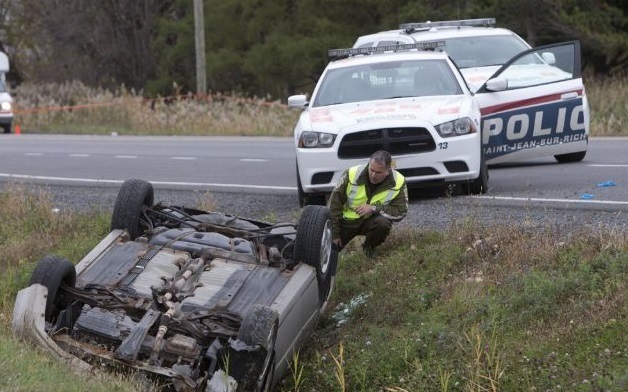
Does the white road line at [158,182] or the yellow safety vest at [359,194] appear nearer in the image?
the yellow safety vest at [359,194]

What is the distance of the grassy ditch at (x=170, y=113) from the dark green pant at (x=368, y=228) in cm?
1196

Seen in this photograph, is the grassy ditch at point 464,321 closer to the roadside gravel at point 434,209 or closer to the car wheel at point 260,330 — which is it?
the roadside gravel at point 434,209

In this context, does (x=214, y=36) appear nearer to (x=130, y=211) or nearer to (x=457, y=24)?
(x=457, y=24)

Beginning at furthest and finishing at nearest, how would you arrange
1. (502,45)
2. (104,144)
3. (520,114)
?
(104,144)
(502,45)
(520,114)

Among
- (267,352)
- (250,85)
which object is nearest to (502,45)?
(267,352)

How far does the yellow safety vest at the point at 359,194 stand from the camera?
32.8ft

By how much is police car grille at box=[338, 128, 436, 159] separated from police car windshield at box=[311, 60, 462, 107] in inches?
39.3

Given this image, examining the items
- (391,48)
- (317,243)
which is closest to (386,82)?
(391,48)

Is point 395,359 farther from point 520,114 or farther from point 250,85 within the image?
point 250,85

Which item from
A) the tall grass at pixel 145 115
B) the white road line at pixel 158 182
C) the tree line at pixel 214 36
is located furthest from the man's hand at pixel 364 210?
the tree line at pixel 214 36

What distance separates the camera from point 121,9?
47188 mm

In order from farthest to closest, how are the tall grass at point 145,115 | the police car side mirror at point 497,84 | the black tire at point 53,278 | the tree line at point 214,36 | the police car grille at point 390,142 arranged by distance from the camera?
the tree line at point 214,36
the tall grass at point 145,115
the police car side mirror at point 497,84
the police car grille at point 390,142
the black tire at point 53,278

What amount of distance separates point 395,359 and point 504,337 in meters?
0.79

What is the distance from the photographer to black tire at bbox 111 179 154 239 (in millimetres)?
9055
